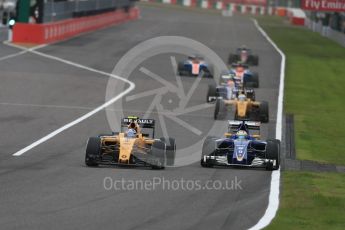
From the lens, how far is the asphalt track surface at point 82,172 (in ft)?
50.4

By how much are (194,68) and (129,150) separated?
25.5m

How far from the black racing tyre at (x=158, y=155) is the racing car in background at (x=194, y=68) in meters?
25.1

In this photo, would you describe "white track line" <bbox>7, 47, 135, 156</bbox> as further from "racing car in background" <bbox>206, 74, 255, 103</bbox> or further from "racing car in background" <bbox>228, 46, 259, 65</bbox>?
"racing car in background" <bbox>228, 46, 259, 65</bbox>

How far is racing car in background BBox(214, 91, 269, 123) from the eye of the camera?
30516 millimetres

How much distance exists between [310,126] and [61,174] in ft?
42.6

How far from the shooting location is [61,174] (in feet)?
64.2

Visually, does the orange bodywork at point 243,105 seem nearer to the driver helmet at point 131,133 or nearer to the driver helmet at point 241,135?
the driver helmet at point 241,135

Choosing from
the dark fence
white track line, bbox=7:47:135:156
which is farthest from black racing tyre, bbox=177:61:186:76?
the dark fence

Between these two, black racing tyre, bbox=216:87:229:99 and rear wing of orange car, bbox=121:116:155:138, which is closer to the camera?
rear wing of orange car, bbox=121:116:155:138

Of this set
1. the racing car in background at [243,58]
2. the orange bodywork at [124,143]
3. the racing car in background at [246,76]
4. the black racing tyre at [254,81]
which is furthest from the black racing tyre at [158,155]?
the racing car in background at [243,58]

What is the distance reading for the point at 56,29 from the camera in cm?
6338

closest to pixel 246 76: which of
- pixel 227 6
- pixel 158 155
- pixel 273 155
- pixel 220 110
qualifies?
pixel 220 110

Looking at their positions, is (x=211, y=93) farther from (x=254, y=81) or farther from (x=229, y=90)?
(x=254, y=81)

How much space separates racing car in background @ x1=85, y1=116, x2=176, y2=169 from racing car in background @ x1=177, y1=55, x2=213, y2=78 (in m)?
24.7
